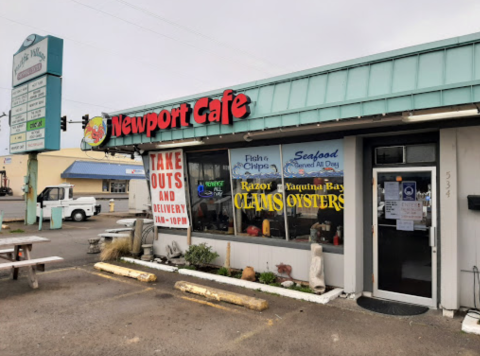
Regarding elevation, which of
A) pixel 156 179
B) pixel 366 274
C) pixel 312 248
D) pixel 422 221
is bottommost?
pixel 366 274

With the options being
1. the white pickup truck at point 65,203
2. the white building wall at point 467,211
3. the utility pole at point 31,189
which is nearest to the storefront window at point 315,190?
the white building wall at point 467,211

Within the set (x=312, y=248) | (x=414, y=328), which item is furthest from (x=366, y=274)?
(x=414, y=328)

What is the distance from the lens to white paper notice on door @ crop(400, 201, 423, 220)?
602 centimetres

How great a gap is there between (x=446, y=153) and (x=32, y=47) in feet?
59.1

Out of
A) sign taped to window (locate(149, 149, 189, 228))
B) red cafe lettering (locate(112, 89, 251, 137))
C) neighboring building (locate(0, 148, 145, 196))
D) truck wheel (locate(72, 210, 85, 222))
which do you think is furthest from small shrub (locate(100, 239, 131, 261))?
neighboring building (locate(0, 148, 145, 196))

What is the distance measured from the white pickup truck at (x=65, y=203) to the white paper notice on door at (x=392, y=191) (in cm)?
1694

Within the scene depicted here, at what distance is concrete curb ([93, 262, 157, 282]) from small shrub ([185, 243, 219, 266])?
1008 millimetres

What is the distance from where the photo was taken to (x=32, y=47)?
1670 cm

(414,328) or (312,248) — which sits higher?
(312,248)

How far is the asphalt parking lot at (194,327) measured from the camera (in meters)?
4.44

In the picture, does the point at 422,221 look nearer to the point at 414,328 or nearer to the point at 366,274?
the point at 366,274

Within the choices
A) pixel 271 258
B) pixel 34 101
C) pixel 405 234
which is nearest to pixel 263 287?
pixel 271 258

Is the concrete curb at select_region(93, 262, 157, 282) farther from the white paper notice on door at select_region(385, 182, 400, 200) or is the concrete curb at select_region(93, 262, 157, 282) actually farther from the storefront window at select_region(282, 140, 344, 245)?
the white paper notice on door at select_region(385, 182, 400, 200)

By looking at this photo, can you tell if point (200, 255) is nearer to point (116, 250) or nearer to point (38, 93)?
point (116, 250)
